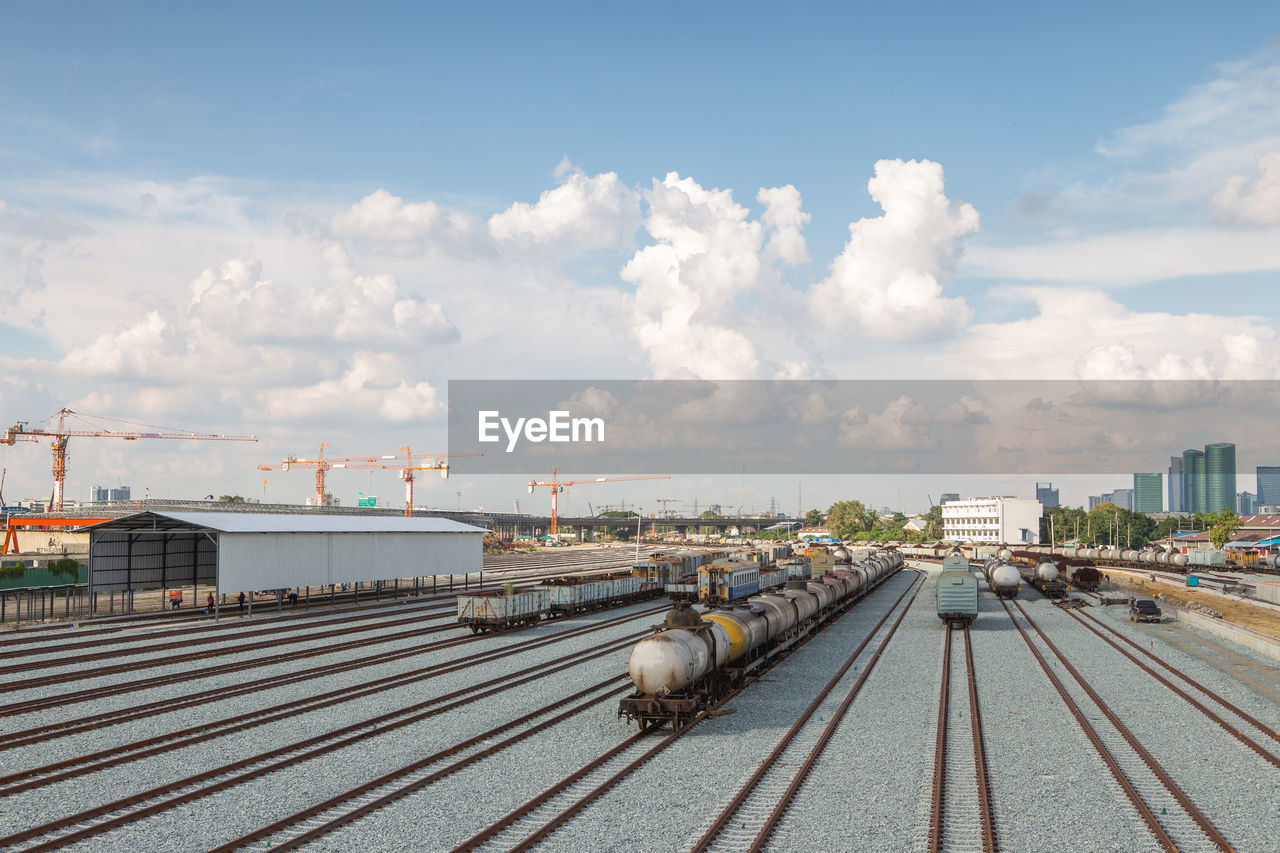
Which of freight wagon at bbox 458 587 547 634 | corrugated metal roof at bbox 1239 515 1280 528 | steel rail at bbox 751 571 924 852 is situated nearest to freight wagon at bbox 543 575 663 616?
freight wagon at bbox 458 587 547 634

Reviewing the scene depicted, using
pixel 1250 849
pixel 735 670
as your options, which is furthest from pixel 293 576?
pixel 1250 849

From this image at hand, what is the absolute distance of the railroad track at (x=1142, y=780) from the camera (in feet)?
54.7

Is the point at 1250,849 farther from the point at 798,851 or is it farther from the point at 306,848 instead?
the point at 306,848

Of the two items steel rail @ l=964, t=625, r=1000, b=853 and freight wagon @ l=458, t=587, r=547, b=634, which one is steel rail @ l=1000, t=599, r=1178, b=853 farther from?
freight wagon @ l=458, t=587, r=547, b=634

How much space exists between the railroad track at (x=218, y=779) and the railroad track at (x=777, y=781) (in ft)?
24.0

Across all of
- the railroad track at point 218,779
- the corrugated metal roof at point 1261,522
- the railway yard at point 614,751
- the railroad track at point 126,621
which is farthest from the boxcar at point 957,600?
the corrugated metal roof at point 1261,522

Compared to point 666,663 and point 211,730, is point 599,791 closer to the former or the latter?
point 666,663

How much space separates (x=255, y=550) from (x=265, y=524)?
159 inches

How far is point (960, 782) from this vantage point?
1992cm

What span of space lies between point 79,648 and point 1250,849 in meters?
43.4

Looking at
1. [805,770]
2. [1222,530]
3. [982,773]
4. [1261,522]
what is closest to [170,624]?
[805,770]

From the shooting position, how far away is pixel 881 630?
160 feet

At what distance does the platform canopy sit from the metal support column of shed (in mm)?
54

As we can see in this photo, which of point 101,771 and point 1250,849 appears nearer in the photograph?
point 1250,849
